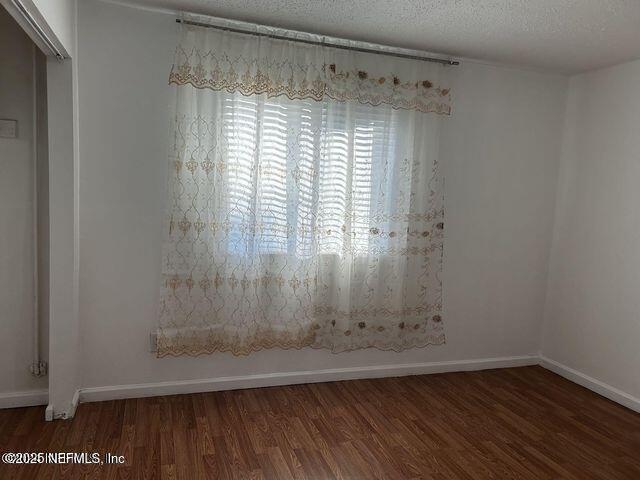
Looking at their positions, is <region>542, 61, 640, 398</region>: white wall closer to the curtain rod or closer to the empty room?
the empty room

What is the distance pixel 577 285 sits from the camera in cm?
377

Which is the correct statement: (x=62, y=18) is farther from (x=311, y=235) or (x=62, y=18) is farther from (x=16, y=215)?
(x=311, y=235)

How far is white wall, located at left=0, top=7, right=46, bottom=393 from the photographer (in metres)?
2.66

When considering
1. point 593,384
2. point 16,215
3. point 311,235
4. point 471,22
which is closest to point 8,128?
→ point 16,215

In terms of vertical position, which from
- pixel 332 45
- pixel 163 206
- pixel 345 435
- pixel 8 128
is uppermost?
pixel 332 45

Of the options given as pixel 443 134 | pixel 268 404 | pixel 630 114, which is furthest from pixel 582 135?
pixel 268 404

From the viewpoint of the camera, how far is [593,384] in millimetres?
3576

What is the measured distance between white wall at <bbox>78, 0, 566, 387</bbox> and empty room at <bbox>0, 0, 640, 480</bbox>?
14mm

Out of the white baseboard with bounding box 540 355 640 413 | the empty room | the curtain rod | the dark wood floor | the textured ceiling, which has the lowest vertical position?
the dark wood floor

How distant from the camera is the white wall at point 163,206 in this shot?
2.84 metres

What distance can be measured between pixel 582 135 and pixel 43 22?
12.3 ft

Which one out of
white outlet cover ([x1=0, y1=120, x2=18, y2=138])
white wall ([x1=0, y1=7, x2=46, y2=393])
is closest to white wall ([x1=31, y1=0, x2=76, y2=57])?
white wall ([x1=0, y1=7, x2=46, y2=393])

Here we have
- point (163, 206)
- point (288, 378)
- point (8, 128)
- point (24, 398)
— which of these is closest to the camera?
point (8, 128)

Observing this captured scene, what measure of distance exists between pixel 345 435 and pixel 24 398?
6.48ft
